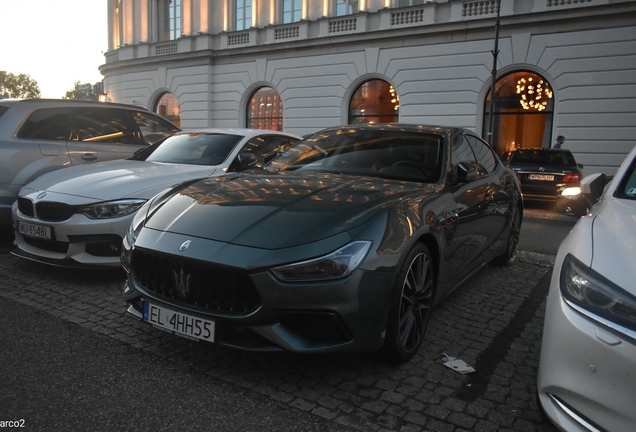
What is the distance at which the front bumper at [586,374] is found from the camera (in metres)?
1.88

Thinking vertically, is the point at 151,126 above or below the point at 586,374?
above

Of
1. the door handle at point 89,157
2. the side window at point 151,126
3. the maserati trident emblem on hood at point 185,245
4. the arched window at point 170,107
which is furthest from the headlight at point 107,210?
the arched window at point 170,107

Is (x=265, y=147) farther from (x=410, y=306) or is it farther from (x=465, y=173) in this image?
(x=410, y=306)

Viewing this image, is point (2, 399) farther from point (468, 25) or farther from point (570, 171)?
point (468, 25)

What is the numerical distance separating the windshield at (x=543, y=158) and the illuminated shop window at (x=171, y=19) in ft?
64.8

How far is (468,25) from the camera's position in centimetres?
1833

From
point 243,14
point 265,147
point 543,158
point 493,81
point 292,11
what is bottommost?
point 543,158

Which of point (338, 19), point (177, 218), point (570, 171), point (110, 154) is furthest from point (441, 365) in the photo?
point (338, 19)

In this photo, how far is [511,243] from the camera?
19.6 feet

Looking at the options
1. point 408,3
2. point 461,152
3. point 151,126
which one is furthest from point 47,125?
point 408,3

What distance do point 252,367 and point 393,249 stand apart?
1.09 metres

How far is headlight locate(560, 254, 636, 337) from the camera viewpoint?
193cm

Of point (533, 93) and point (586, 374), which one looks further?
point (533, 93)

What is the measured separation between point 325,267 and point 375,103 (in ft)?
63.8
